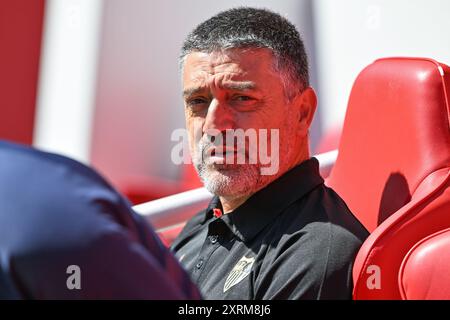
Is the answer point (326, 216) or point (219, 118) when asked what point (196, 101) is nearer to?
point (219, 118)

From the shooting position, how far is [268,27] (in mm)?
1166

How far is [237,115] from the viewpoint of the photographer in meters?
1.14

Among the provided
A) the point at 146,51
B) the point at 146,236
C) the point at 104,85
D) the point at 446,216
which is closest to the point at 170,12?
the point at 146,51

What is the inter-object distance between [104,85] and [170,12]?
1.10 feet

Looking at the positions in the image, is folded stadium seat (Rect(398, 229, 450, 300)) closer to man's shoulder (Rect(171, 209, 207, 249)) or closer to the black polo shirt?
the black polo shirt

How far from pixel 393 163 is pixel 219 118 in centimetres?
27

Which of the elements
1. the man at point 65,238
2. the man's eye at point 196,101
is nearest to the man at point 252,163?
the man's eye at point 196,101

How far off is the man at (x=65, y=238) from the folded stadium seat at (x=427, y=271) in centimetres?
45

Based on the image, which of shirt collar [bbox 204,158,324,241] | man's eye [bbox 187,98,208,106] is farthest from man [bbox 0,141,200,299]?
man's eye [bbox 187,98,208,106]

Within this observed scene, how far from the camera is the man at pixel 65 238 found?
0.45 metres

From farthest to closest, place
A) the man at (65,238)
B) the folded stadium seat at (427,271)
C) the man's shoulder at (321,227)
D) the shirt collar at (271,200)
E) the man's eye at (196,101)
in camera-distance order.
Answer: the man's eye at (196,101) → the shirt collar at (271,200) → the man's shoulder at (321,227) → the folded stadium seat at (427,271) → the man at (65,238)

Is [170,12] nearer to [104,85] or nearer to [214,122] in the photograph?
[104,85]

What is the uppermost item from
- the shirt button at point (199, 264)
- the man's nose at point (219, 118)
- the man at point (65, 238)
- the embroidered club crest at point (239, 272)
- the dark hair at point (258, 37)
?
the dark hair at point (258, 37)

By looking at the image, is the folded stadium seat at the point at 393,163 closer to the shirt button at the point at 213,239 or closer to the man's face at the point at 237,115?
the man's face at the point at 237,115
